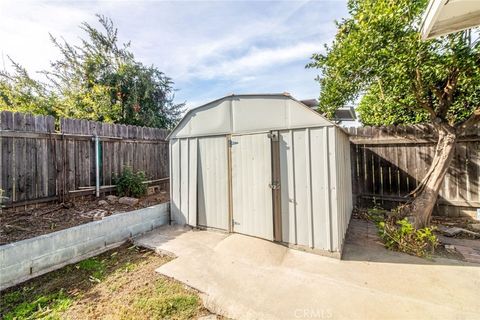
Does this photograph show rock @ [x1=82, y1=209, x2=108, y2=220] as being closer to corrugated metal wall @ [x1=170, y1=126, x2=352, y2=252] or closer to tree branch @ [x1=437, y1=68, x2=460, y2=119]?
corrugated metal wall @ [x1=170, y1=126, x2=352, y2=252]

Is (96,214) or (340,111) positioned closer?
(96,214)

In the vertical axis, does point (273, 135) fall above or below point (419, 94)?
below

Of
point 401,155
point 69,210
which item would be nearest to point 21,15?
point 69,210

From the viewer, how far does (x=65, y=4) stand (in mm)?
3744

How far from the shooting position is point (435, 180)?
3857mm

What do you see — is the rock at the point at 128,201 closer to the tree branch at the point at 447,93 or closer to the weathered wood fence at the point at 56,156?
the weathered wood fence at the point at 56,156

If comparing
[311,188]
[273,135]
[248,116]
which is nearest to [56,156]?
[248,116]

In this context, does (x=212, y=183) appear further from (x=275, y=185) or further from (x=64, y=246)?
(x=64, y=246)

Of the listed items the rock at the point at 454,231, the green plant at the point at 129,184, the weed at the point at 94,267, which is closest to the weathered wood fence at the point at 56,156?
the green plant at the point at 129,184

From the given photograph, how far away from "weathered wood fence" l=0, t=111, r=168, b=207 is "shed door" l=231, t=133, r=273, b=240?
3667 mm

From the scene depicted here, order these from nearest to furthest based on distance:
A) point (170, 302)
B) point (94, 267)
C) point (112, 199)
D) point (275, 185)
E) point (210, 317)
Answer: point (210, 317)
point (170, 302)
point (94, 267)
point (275, 185)
point (112, 199)

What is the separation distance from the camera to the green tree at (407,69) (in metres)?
3.04

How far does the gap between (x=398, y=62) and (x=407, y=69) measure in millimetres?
175

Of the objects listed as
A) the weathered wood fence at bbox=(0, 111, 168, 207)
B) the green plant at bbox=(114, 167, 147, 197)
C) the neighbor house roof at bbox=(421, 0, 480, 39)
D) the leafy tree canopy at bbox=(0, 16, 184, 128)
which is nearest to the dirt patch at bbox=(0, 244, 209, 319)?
the weathered wood fence at bbox=(0, 111, 168, 207)
